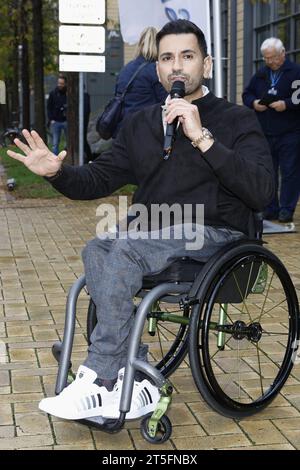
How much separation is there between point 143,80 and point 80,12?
5049 millimetres

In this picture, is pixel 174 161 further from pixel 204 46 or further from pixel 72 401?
pixel 72 401

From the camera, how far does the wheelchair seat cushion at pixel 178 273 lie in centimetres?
318

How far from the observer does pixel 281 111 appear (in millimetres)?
8328

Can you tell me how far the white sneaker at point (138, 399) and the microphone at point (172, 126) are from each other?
2.77 ft

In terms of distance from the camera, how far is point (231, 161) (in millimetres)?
3039

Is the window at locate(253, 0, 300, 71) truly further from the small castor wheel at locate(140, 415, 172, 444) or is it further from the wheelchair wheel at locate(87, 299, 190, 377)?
the small castor wheel at locate(140, 415, 172, 444)

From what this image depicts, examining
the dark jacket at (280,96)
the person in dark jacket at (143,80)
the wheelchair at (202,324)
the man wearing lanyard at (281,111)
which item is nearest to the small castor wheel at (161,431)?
the wheelchair at (202,324)

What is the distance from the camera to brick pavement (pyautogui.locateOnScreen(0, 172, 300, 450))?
10.4 ft

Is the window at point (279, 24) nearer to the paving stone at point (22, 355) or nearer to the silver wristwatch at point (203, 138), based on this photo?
the paving stone at point (22, 355)

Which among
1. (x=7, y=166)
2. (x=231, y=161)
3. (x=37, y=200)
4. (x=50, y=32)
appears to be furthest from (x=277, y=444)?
(x=50, y=32)

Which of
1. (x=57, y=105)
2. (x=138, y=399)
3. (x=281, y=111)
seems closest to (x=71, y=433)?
(x=138, y=399)

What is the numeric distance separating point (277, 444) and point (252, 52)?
14354mm

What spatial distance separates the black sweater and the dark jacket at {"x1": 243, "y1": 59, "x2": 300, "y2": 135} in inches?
196

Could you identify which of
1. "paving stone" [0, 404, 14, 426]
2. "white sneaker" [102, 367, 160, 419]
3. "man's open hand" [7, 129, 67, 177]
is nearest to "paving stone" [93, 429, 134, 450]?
"white sneaker" [102, 367, 160, 419]
